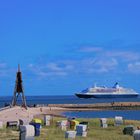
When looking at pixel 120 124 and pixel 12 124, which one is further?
pixel 120 124

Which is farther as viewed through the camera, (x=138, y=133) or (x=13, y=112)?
(x=13, y=112)

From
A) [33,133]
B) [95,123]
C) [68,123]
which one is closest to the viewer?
[33,133]

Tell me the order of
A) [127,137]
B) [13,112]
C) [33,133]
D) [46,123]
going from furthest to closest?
[13,112], [46,123], [127,137], [33,133]

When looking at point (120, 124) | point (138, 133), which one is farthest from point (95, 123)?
point (138, 133)

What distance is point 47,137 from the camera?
3219cm

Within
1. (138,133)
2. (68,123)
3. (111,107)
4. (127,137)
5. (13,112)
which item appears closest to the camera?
(138,133)

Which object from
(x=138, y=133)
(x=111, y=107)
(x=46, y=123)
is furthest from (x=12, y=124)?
(x=111, y=107)

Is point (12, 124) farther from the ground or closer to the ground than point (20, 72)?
closer to the ground

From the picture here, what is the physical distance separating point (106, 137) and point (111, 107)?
10402cm

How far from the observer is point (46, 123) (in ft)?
148

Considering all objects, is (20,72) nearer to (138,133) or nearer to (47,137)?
(47,137)

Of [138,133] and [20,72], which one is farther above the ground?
[20,72]

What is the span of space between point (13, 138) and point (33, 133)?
3.93 feet

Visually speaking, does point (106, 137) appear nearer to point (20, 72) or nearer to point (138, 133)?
point (138, 133)
